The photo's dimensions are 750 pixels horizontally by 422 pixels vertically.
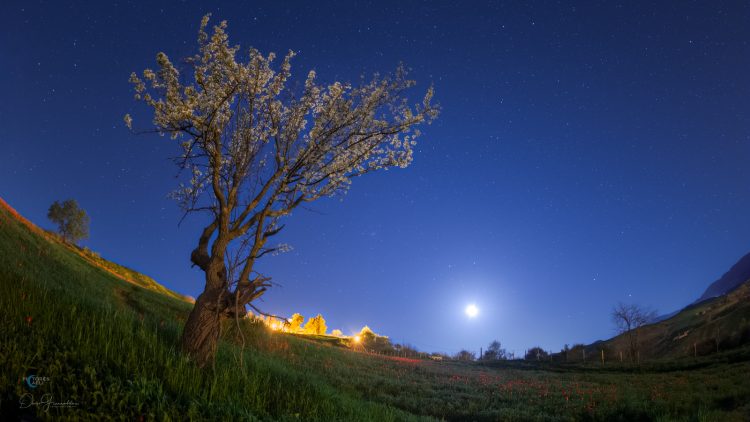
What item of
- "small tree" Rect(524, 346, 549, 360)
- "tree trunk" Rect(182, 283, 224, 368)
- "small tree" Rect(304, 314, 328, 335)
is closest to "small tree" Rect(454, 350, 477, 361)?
"small tree" Rect(524, 346, 549, 360)

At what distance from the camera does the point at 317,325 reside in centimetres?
11475

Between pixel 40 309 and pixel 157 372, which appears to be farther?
pixel 40 309

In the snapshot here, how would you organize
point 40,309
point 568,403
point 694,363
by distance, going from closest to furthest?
1. point 40,309
2. point 568,403
3. point 694,363

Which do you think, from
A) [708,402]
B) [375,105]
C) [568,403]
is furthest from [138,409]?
[708,402]

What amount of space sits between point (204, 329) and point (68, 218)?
114741 mm

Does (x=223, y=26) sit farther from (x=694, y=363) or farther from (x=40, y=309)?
(x=694, y=363)

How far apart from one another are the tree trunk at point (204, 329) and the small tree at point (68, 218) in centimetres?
11266

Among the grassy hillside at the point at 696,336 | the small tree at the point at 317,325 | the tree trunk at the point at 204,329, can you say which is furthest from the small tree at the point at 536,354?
the tree trunk at the point at 204,329

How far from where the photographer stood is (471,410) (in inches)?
722

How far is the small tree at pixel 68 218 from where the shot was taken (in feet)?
320

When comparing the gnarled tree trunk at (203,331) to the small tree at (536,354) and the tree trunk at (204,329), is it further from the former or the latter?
the small tree at (536,354)

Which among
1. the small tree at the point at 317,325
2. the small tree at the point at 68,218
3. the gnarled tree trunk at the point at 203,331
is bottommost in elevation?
the gnarled tree trunk at the point at 203,331

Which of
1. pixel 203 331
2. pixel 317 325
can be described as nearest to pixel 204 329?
pixel 203 331

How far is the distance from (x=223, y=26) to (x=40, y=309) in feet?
26.8
